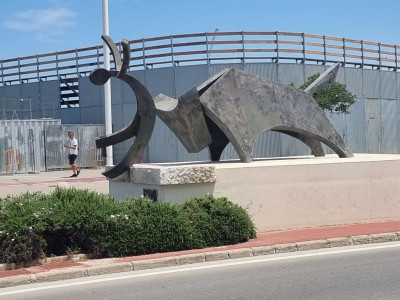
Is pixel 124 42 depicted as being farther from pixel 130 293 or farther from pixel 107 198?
pixel 130 293

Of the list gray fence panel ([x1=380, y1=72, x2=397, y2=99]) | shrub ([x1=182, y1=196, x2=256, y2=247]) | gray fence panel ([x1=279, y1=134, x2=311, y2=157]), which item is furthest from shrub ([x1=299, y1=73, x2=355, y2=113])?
shrub ([x1=182, y1=196, x2=256, y2=247])

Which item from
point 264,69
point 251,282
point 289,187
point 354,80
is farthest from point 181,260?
point 354,80

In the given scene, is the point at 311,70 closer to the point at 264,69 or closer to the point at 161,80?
the point at 264,69

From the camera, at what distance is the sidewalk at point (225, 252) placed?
849 centimetres

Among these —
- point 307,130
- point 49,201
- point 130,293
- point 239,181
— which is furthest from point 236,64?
point 130,293

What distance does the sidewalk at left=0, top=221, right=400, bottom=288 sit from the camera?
8492 mm

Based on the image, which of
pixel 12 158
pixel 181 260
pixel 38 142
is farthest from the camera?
pixel 38 142

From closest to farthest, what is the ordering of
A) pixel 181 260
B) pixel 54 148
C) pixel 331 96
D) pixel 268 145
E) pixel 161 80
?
pixel 181 260
pixel 331 96
pixel 54 148
pixel 268 145
pixel 161 80

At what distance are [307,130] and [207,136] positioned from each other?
2.46 meters

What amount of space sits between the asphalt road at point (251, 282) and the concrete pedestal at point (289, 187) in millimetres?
2444

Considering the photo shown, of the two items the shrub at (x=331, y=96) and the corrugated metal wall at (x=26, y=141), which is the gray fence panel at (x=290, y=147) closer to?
the shrub at (x=331, y=96)

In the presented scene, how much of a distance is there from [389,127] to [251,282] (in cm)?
3538

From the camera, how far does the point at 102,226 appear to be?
950 centimetres

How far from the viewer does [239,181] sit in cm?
1225
